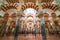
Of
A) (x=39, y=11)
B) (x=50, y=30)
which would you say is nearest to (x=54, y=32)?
(x=50, y=30)

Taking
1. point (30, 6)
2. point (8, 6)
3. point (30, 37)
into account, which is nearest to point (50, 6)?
point (30, 6)

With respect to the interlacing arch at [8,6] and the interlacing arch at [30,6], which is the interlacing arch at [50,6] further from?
the interlacing arch at [8,6]

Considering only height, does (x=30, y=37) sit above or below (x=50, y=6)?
below

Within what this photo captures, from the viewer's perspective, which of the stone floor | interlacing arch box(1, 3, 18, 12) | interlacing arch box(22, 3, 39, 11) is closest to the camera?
the stone floor

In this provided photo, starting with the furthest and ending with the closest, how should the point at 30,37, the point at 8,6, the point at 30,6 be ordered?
the point at 30,6 < the point at 8,6 < the point at 30,37

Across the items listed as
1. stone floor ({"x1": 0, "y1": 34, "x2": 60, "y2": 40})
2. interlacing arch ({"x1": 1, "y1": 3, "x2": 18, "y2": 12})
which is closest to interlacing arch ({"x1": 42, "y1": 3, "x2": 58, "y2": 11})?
interlacing arch ({"x1": 1, "y1": 3, "x2": 18, "y2": 12})

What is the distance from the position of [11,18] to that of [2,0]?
1.72 meters

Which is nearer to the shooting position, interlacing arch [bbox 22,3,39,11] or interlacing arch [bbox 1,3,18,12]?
interlacing arch [bbox 1,3,18,12]

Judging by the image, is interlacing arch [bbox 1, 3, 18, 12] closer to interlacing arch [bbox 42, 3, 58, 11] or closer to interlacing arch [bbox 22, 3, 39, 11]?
interlacing arch [bbox 22, 3, 39, 11]

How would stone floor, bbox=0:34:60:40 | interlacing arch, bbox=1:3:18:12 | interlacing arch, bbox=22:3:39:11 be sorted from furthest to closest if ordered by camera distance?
1. interlacing arch, bbox=22:3:39:11
2. interlacing arch, bbox=1:3:18:12
3. stone floor, bbox=0:34:60:40

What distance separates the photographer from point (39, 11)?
727 cm

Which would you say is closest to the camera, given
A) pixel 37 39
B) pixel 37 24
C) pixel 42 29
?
pixel 37 39

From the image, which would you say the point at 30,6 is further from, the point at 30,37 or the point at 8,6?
the point at 30,37

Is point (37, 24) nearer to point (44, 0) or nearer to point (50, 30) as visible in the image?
point (50, 30)
